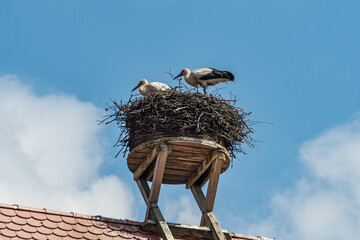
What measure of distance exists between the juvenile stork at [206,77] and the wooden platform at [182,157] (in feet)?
7.27

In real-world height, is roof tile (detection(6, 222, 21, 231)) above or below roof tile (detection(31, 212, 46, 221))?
below

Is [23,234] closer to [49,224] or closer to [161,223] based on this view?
[49,224]

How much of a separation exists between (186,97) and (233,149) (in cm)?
114

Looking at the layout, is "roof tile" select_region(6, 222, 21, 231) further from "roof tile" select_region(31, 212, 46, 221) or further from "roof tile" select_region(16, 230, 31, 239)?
"roof tile" select_region(31, 212, 46, 221)

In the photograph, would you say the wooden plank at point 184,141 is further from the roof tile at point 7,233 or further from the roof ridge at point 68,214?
the roof tile at point 7,233

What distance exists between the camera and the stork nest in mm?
11266

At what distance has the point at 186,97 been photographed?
11.8 m

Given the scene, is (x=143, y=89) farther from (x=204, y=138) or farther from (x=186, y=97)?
(x=204, y=138)

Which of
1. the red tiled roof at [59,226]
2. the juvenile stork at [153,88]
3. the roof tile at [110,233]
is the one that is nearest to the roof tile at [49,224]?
the red tiled roof at [59,226]

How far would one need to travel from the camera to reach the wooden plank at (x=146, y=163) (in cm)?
1116

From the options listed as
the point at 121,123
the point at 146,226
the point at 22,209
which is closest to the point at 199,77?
the point at 121,123

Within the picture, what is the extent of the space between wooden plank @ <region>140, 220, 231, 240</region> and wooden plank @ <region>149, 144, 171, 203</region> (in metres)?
0.55

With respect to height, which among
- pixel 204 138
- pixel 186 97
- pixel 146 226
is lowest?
pixel 146 226

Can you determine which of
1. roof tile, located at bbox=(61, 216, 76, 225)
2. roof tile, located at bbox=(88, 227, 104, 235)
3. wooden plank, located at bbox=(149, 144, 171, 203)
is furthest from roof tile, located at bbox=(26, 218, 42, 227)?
wooden plank, located at bbox=(149, 144, 171, 203)
